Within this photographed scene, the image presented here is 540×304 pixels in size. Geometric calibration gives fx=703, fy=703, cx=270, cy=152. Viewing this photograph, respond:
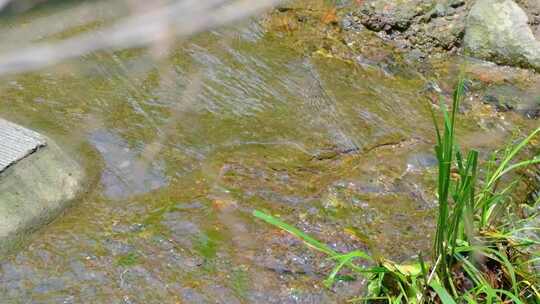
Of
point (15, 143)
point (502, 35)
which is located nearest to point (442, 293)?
point (15, 143)

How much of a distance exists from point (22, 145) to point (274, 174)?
4.09 ft

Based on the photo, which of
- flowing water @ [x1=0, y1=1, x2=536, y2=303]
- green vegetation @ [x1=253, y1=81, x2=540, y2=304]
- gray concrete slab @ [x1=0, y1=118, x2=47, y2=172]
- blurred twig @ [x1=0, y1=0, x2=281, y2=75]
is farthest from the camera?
gray concrete slab @ [x1=0, y1=118, x2=47, y2=172]

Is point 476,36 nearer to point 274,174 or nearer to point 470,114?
point 470,114

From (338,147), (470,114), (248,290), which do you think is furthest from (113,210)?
(470,114)

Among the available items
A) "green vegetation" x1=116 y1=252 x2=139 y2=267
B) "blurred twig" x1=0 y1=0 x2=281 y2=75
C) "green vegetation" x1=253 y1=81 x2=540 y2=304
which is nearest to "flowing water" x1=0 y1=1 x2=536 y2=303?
"green vegetation" x1=116 y1=252 x2=139 y2=267

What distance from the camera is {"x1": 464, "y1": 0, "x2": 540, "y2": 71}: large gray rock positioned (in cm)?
519

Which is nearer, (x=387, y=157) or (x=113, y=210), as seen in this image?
(x=113, y=210)

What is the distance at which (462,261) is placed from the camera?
8.61ft

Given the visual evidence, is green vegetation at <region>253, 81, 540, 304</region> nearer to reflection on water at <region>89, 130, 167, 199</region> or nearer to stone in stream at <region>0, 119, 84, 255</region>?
reflection on water at <region>89, 130, 167, 199</region>

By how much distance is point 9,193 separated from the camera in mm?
3080

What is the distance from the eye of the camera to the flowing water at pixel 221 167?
2902 millimetres

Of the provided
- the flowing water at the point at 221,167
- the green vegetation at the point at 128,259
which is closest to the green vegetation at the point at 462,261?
the flowing water at the point at 221,167

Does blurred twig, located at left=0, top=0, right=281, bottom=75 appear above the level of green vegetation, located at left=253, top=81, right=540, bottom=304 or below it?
above

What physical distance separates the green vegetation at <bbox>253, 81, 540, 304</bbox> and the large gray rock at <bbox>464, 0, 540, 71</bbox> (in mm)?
2660
